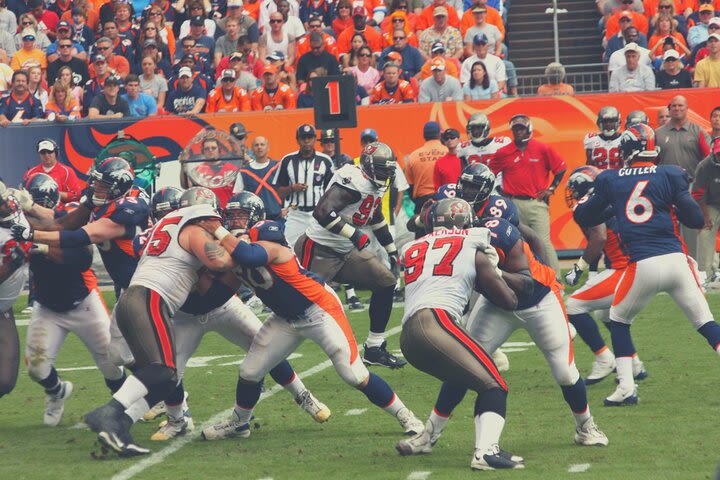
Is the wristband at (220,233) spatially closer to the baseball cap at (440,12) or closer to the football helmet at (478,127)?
the football helmet at (478,127)

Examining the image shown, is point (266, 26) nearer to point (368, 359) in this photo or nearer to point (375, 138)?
point (375, 138)

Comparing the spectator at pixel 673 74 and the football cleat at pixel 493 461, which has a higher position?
the spectator at pixel 673 74

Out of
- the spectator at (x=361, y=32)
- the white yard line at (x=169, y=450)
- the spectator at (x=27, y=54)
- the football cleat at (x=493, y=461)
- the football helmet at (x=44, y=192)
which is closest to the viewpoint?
the football cleat at (x=493, y=461)

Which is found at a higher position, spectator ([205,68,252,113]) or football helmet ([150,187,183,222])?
spectator ([205,68,252,113])

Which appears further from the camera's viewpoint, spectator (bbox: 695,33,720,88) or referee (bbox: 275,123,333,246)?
spectator (bbox: 695,33,720,88)

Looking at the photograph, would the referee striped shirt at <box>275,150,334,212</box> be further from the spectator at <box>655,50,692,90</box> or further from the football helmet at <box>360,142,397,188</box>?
the spectator at <box>655,50,692,90</box>

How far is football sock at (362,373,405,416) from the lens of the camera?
7.12 meters

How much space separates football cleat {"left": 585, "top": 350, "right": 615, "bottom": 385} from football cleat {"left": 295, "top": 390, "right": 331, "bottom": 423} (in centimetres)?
199

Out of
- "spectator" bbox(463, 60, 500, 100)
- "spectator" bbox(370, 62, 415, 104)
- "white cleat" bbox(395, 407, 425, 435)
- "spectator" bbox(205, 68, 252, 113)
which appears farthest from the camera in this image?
"spectator" bbox(205, 68, 252, 113)

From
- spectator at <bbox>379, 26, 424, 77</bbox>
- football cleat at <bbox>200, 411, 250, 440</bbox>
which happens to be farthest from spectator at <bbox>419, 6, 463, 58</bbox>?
football cleat at <bbox>200, 411, 250, 440</bbox>

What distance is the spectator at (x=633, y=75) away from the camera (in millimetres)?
14719

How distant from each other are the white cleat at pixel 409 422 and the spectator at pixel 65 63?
10.8 metres

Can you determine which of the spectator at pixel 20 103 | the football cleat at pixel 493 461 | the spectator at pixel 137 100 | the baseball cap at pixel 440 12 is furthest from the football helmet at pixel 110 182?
the baseball cap at pixel 440 12

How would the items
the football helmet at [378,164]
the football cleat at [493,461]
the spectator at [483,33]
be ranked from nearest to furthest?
the football cleat at [493,461], the football helmet at [378,164], the spectator at [483,33]
